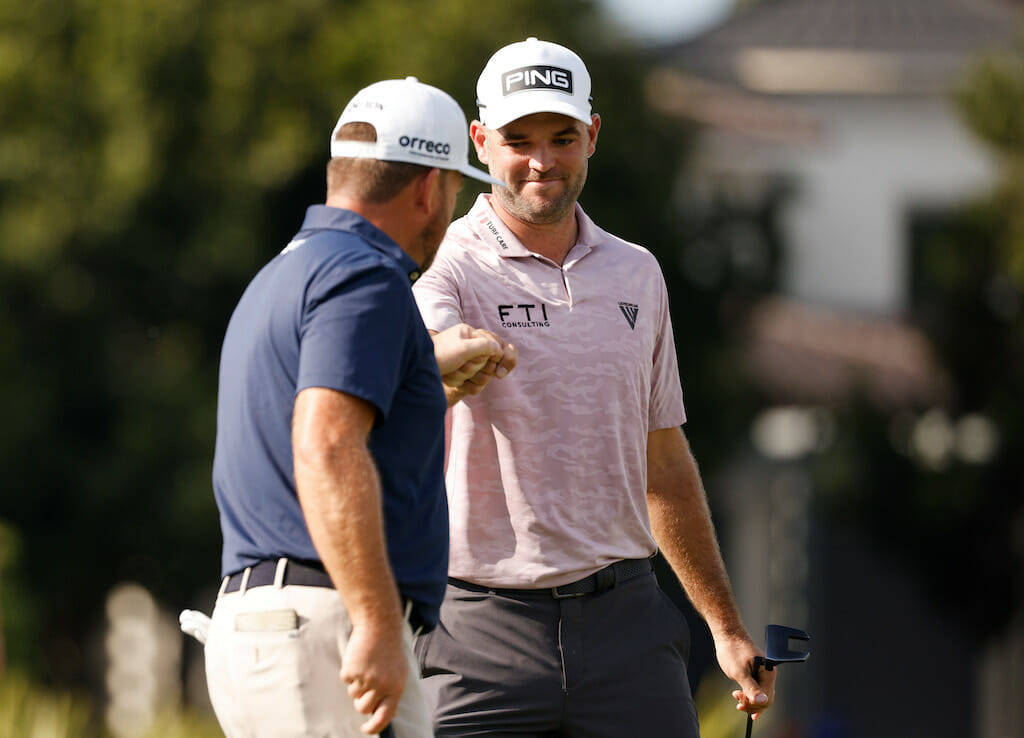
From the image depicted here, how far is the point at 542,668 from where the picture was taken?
3.98 metres

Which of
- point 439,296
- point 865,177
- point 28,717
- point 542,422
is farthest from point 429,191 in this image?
point 865,177

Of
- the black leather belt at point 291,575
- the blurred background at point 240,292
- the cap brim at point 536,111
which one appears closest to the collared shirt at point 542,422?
the cap brim at point 536,111

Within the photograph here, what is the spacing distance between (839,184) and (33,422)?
1058 centimetres

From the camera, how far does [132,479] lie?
45.4ft

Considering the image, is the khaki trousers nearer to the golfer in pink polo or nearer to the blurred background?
the golfer in pink polo

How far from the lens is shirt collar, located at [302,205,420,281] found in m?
Answer: 3.46

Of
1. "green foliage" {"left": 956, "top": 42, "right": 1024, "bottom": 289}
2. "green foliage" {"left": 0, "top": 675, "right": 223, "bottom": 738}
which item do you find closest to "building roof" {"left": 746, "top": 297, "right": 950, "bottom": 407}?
"green foliage" {"left": 956, "top": 42, "right": 1024, "bottom": 289}

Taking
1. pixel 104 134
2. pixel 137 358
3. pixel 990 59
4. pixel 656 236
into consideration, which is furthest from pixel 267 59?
pixel 990 59

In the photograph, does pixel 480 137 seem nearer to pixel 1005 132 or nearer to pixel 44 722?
pixel 44 722

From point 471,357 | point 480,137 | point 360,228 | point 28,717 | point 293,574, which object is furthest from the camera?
point 28,717

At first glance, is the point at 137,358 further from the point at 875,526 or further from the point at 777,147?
the point at 777,147

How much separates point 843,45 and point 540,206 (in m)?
18.5

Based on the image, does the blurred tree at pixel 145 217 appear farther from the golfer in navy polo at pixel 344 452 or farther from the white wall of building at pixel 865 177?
the golfer in navy polo at pixel 344 452

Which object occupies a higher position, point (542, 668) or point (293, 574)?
point (293, 574)
